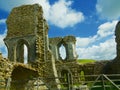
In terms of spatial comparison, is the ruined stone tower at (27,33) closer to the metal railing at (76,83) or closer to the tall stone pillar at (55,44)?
the metal railing at (76,83)

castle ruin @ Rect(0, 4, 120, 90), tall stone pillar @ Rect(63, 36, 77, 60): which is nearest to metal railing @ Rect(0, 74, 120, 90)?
castle ruin @ Rect(0, 4, 120, 90)

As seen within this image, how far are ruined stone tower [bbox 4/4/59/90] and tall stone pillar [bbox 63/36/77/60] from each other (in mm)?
13365

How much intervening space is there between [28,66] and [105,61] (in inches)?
569

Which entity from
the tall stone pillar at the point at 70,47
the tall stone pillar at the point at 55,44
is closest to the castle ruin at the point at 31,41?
the tall stone pillar at the point at 70,47

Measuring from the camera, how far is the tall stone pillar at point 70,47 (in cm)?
3717

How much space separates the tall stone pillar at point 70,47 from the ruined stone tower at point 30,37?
1337 centimetres

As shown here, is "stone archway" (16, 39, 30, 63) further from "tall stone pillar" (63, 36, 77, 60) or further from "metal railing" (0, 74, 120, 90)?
"tall stone pillar" (63, 36, 77, 60)

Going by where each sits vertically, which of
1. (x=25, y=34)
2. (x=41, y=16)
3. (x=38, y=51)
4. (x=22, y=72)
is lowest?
(x=22, y=72)

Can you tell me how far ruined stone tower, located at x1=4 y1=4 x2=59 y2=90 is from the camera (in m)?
22.5

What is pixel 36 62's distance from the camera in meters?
22.1

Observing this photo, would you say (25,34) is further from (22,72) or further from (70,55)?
(70,55)

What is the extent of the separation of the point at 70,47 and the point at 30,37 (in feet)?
50.5

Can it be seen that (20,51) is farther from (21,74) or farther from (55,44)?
(55,44)

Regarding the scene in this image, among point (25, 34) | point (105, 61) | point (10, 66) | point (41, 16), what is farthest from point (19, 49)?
point (105, 61)
